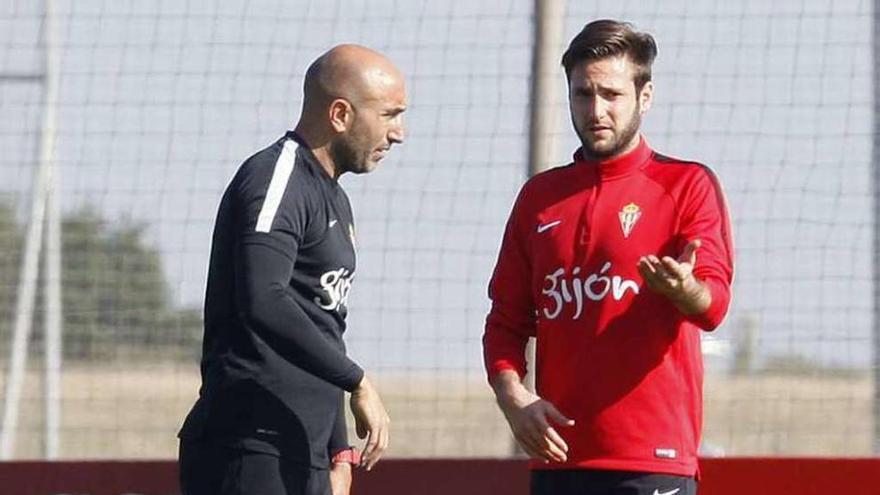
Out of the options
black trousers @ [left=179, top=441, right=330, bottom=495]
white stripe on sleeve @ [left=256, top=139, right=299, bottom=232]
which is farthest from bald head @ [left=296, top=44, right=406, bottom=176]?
black trousers @ [left=179, top=441, right=330, bottom=495]

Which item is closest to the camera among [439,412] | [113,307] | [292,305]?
[292,305]

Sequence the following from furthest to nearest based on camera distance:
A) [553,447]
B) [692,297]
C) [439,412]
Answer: [439,412] < [553,447] < [692,297]

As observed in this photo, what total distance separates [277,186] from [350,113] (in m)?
0.34

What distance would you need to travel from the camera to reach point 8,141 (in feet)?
25.1

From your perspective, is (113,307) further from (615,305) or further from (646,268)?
(646,268)

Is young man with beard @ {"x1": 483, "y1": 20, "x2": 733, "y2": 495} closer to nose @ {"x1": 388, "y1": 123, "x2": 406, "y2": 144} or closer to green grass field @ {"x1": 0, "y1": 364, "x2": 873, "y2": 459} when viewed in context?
nose @ {"x1": 388, "y1": 123, "x2": 406, "y2": 144}

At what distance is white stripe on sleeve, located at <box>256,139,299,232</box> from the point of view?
487 centimetres

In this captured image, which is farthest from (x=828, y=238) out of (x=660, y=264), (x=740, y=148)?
(x=660, y=264)

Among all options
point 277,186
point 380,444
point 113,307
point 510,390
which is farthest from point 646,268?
point 113,307

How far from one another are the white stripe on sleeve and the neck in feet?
0.23

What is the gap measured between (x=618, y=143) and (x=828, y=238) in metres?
2.22

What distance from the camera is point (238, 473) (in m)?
4.97

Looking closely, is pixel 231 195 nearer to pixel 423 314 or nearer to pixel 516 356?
pixel 516 356

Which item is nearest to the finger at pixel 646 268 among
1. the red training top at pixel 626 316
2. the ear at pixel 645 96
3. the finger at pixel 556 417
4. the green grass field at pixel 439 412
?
the red training top at pixel 626 316
